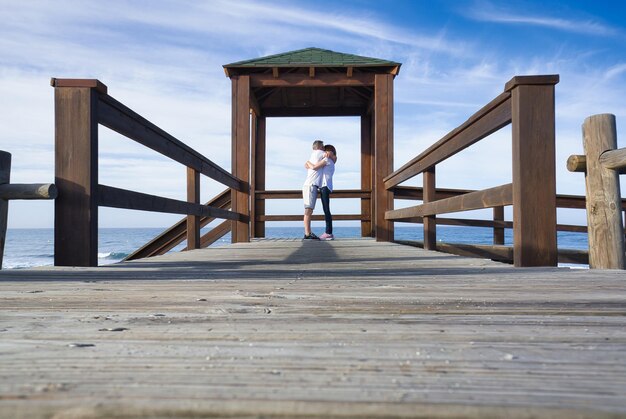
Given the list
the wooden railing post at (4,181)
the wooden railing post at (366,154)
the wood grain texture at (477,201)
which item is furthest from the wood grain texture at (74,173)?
the wooden railing post at (366,154)

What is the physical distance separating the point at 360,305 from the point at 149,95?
19180mm

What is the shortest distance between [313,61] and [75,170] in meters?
5.54

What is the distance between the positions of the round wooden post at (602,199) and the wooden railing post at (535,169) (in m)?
0.45

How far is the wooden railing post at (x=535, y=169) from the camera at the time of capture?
2406 mm

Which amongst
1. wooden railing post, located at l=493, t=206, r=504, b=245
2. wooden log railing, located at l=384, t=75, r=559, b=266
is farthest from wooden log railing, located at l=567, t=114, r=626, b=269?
wooden railing post, located at l=493, t=206, r=504, b=245

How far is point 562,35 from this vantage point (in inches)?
1854

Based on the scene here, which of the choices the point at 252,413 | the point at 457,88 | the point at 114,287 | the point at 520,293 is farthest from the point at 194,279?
the point at 457,88

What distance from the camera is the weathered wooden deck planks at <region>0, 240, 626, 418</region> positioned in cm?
59

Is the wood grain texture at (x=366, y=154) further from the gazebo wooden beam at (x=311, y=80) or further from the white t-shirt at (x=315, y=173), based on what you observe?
the white t-shirt at (x=315, y=173)

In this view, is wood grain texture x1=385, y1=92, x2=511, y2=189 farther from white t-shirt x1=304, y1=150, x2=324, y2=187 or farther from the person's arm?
white t-shirt x1=304, y1=150, x2=324, y2=187

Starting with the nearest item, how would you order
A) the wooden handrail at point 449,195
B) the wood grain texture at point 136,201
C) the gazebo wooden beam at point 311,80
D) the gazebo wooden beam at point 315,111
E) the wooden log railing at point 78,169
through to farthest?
the wooden log railing at point 78,169
the wood grain texture at point 136,201
the wooden handrail at point 449,195
the gazebo wooden beam at point 311,80
the gazebo wooden beam at point 315,111

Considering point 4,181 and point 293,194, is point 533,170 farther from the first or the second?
point 293,194

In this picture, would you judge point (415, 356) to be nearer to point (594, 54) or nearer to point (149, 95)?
point (149, 95)

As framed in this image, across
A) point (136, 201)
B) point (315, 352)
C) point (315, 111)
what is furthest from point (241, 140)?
point (315, 352)
